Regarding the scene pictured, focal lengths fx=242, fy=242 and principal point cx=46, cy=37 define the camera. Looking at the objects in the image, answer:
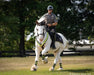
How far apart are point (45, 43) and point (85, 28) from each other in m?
17.0

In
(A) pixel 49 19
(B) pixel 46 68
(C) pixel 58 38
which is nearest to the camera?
(A) pixel 49 19

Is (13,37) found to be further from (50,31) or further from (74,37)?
(74,37)

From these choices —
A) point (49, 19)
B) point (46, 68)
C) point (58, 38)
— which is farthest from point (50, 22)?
point (46, 68)

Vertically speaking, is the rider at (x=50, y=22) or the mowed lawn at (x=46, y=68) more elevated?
the rider at (x=50, y=22)

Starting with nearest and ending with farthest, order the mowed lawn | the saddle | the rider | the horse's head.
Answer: the mowed lawn < the horse's head < the rider < the saddle

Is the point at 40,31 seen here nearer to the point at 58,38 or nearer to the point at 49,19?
the point at 49,19

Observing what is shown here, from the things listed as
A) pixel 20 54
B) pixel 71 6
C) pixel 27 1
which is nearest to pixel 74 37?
pixel 71 6

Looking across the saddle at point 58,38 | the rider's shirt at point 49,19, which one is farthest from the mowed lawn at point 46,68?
the rider's shirt at point 49,19

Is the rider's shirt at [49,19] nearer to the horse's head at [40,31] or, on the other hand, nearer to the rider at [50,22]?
the rider at [50,22]

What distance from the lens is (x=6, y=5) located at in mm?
1792

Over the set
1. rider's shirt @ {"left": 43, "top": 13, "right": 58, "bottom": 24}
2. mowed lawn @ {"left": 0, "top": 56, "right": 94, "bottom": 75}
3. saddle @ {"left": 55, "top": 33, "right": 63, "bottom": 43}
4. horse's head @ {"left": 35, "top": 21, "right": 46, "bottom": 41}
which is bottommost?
mowed lawn @ {"left": 0, "top": 56, "right": 94, "bottom": 75}

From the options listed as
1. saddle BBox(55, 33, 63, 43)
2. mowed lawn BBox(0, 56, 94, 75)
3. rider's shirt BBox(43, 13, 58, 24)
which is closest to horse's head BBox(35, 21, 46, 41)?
rider's shirt BBox(43, 13, 58, 24)

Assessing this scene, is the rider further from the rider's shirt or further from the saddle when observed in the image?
the saddle

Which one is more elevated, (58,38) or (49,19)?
(49,19)
